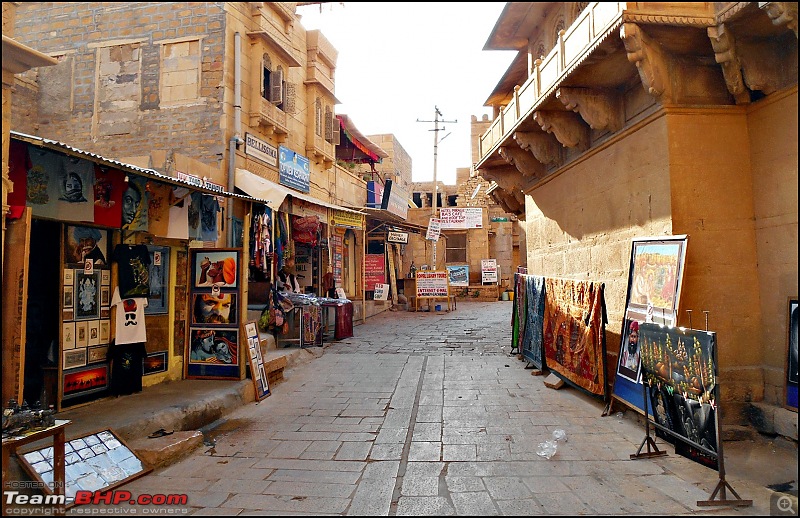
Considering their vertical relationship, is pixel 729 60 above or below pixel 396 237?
above

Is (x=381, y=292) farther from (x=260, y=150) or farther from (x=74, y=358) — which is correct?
(x=74, y=358)

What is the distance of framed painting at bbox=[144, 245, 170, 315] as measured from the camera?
275 inches

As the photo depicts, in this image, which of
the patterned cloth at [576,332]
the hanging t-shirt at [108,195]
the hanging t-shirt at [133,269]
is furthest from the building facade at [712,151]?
the hanging t-shirt at [133,269]

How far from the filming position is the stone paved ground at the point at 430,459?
3.77 metres

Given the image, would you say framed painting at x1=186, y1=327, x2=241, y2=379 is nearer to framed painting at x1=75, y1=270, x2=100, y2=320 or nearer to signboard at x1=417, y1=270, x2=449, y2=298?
framed painting at x1=75, y1=270, x2=100, y2=320

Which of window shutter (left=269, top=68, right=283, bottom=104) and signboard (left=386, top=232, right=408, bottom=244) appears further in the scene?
signboard (left=386, top=232, right=408, bottom=244)

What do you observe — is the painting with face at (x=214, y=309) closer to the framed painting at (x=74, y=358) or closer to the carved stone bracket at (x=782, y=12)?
the framed painting at (x=74, y=358)

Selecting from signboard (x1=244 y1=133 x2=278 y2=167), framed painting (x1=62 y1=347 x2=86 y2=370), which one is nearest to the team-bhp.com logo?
framed painting (x1=62 y1=347 x2=86 y2=370)

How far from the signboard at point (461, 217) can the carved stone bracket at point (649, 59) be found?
22.1 m

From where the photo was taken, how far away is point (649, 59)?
5.08 metres

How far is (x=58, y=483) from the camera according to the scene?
12.1ft
